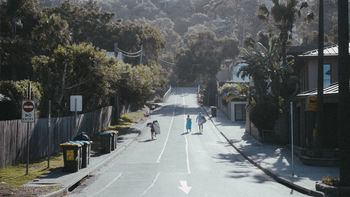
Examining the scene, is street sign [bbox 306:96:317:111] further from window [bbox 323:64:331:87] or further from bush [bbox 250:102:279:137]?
bush [bbox 250:102:279:137]

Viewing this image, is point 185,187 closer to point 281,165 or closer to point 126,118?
point 281,165

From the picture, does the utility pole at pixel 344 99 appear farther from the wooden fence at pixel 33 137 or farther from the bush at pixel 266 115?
the bush at pixel 266 115

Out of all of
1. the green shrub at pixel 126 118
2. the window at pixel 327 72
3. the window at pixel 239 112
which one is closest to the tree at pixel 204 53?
the window at pixel 239 112

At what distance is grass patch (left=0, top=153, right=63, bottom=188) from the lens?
13.4 metres

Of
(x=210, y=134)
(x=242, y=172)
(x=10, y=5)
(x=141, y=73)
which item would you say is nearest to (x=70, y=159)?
(x=242, y=172)

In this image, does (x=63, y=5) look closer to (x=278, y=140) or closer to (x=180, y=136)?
(x=180, y=136)

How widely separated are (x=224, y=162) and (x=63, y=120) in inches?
385

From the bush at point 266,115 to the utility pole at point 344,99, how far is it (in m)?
16.1

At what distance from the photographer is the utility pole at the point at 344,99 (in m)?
12.1

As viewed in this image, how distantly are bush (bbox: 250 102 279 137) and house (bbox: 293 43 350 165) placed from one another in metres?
2.65

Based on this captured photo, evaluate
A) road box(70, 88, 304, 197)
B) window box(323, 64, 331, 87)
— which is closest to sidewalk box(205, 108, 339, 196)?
road box(70, 88, 304, 197)

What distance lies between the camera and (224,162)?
66.1 feet

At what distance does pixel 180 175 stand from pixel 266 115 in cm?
1466

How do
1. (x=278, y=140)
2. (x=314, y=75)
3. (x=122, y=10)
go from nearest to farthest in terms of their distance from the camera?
(x=314, y=75)
(x=278, y=140)
(x=122, y=10)
